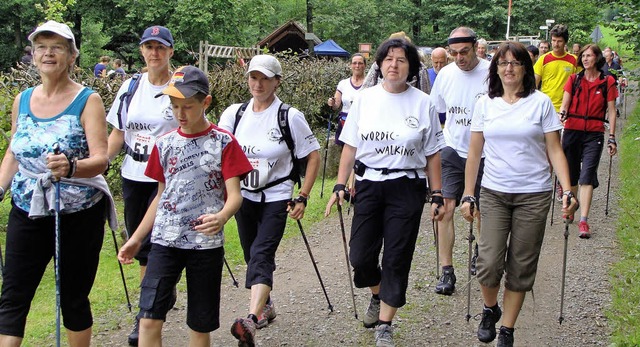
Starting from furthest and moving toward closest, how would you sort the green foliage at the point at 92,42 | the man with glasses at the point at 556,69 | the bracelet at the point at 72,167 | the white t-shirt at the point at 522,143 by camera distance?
the green foliage at the point at 92,42 → the man with glasses at the point at 556,69 → the white t-shirt at the point at 522,143 → the bracelet at the point at 72,167

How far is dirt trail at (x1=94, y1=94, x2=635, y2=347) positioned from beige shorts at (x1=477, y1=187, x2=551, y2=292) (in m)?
0.71

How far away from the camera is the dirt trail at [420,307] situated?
18.6 feet

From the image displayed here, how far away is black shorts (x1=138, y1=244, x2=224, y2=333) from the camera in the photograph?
4.18 meters

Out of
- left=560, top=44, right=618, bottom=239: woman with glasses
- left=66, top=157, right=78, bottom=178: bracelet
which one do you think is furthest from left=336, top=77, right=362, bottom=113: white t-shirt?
left=66, top=157, right=78, bottom=178: bracelet

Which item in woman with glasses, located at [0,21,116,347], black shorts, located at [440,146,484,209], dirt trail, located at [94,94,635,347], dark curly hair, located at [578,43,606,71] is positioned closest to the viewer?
woman with glasses, located at [0,21,116,347]

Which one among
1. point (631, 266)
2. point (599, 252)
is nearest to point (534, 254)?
point (631, 266)

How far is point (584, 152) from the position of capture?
8.95 meters

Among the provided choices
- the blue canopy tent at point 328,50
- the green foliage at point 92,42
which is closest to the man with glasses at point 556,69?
the blue canopy tent at point 328,50

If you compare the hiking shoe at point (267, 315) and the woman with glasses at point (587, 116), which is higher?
the woman with glasses at point (587, 116)

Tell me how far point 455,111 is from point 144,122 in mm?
2812

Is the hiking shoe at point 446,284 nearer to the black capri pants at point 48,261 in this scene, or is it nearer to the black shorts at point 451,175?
the black shorts at point 451,175

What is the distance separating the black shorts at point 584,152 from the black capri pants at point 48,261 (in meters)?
6.24

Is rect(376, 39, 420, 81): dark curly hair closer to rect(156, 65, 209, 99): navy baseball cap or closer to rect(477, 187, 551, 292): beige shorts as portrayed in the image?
rect(477, 187, 551, 292): beige shorts

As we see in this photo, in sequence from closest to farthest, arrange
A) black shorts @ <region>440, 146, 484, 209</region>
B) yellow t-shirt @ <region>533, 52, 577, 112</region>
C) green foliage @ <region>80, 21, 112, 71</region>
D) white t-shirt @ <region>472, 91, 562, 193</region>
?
1. white t-shirt @ <region>472, 91, 562, 193</region>
2. black shorts @ <region>440, 146, 484, 209</region>
3. yellow t-shirt @ <region>533, 52, 577, 112</region>
4. green foliage @ <region>80, 21, 112, 71</region>
